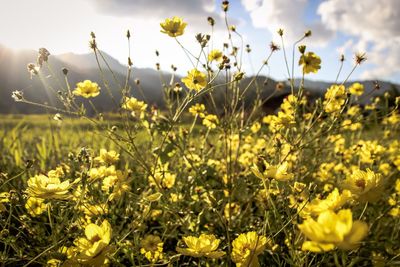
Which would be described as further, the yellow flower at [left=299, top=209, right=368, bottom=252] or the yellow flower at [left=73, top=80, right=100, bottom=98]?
the yellow flower at [left=73, top=80, right=100, bottom=98]

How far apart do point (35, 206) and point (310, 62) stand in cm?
161

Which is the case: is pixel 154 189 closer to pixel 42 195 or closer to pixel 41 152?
pixel 42 195

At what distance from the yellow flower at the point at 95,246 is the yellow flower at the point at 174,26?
1.11 m

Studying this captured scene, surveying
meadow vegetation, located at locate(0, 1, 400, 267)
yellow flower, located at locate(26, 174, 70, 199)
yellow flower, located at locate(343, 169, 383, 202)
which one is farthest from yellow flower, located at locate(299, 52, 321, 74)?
yellow flower, located at locate(26, 174, 70, 199)

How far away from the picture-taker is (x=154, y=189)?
227 centimetres

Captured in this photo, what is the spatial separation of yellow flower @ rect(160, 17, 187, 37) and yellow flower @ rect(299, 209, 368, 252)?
1.34 meters

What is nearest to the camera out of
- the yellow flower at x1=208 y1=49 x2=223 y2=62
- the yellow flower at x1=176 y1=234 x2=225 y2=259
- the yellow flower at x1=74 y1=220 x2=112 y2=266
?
the yellow flower at x1=74 y1=220 x2=112 y2=266

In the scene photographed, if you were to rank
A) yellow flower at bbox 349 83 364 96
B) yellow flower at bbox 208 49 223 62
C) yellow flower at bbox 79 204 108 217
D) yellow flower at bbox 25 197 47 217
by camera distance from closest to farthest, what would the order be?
1. yellow flower at bbox 79 204 108 217
2. yellow flower at bbox 25 197 47 217
3. yellow flower at bbox 208 49 223 62
4. yellow flower at bbox 349 83 364 96

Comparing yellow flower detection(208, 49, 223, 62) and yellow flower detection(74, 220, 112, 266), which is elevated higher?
yellow flower detection(208, 49, 223, 62)

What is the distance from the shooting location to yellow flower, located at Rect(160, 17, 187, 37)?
5.93 ft

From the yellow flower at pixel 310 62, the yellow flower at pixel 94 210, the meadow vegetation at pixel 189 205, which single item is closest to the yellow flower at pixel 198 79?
the meadow vegetation at pixel 189 205

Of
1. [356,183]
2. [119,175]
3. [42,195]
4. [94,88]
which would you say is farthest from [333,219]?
[94,88]

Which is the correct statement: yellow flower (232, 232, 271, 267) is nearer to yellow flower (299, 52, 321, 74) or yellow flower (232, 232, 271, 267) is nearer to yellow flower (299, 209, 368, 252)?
yellow flower (299, 209, 368, 252)

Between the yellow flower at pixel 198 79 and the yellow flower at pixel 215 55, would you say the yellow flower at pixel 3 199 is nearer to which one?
the yellow flower at pixel 198 79
